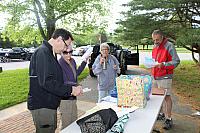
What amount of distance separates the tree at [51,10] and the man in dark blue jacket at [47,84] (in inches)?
427

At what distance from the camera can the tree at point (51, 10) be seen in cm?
1311

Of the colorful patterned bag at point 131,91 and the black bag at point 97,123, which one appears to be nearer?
the black bag at point 97,123

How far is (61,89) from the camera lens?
2.38 metres

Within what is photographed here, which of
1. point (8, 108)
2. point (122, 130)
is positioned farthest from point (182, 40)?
point (122, 130)

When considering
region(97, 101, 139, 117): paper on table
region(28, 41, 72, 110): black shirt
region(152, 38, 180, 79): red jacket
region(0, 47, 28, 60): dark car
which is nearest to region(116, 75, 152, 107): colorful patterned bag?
region(97, 101, 139, 117): paper on table

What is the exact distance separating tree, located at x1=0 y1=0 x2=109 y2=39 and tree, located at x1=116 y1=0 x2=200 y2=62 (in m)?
3.01

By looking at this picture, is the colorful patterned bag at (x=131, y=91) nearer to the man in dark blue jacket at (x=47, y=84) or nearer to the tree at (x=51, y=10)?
the man in dark blue jacket at (x=47, y=84)

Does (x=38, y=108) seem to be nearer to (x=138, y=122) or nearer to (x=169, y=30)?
(x=138, y=122)

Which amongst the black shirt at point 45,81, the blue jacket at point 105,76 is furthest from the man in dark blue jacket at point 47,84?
the blue jacket at point 105,76

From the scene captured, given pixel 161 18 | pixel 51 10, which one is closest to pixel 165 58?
pixel 161 18

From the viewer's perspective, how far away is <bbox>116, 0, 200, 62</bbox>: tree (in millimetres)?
9523

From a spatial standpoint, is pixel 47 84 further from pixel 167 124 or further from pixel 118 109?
pixel 167 124

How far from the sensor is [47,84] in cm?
233

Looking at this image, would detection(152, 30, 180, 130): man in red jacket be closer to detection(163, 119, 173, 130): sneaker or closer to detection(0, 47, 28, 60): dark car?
detection(163, 119, 173, 130): sneaker
